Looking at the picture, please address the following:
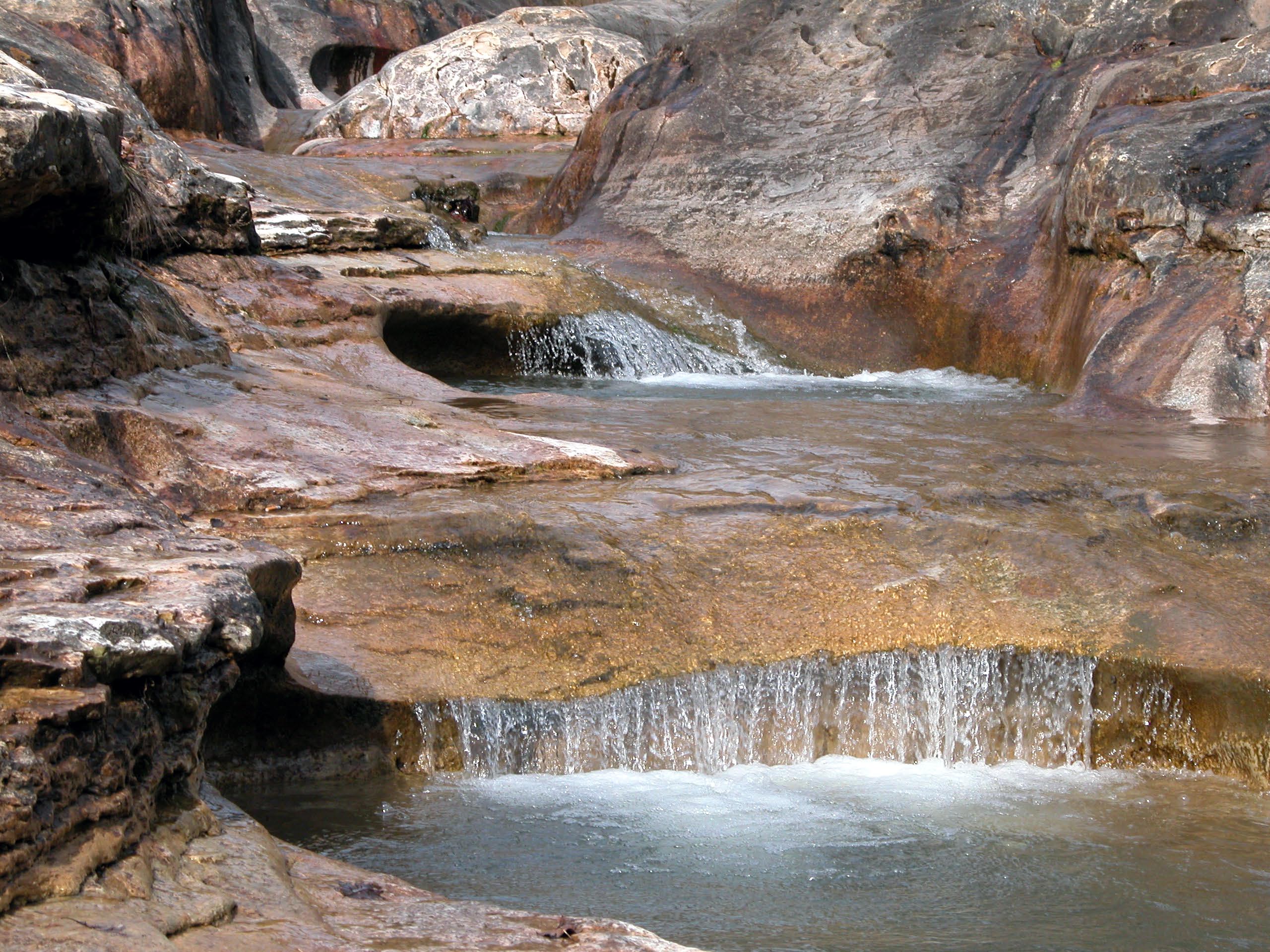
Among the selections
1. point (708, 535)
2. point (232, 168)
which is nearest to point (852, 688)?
point (708, 535)

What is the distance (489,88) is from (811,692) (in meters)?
16.4

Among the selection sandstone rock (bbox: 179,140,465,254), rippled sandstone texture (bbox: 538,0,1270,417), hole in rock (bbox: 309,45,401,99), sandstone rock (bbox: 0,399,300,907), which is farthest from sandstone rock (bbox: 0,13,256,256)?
hole in rock (bbox: 309,45,401,99)

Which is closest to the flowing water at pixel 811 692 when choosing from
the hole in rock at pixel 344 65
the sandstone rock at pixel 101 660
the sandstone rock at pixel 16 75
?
the sandstone rock at pixel 101 660

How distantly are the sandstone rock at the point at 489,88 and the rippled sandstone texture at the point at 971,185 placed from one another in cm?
489

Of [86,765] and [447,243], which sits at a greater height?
[447,243]

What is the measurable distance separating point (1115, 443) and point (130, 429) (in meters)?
4.74

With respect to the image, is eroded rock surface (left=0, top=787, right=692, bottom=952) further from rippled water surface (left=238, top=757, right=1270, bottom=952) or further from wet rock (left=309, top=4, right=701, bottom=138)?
wet rock (left=309, top=4, right=701, bottom=138)

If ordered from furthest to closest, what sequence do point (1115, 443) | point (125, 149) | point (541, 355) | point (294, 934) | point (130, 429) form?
point (541, 355), point (125, 149), point (1115, 443), point (130, 429), point (294, 934)

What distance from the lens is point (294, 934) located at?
250 cm

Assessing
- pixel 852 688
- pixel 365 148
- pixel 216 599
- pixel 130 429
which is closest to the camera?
pixel 216 599

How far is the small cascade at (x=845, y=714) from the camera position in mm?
4457

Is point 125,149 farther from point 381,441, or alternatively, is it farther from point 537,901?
point 537,901

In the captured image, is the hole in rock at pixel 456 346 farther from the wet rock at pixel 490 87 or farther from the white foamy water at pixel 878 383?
the wet rock at pixel 490 87

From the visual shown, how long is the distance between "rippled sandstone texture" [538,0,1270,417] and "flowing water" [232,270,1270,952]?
2.93 m
